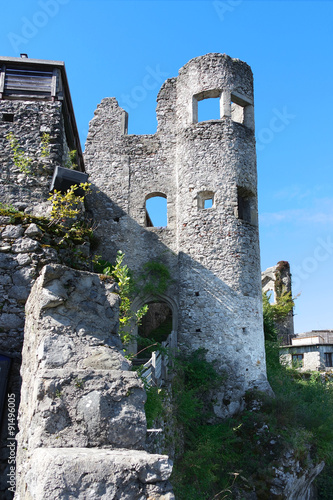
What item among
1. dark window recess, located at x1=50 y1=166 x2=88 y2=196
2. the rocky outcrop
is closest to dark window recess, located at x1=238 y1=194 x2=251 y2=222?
dark window recess, located at x1=50 y1=166 x2=88 y2=196

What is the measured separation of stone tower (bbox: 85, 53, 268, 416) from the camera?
13.6 meters

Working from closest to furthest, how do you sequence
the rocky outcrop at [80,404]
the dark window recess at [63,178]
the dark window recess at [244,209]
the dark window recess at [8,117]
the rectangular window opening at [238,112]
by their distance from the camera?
the rocky outcrop at [80,404] < the dark window recess at [63,178] < the dark window recess at [8,117] < the dark window recess at [244,209] < the rectangular window opening at [238,112]

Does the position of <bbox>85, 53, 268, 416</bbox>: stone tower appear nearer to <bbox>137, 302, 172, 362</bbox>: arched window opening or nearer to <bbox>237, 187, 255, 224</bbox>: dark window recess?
<bbox>237, 187, 255, 224</bbox>: dark window recess

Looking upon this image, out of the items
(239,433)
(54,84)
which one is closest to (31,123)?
(54,84)

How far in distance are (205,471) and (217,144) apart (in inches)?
380

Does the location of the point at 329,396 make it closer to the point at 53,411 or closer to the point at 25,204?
the point at 25,204

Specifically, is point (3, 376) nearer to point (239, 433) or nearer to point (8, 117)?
point (8, 117)

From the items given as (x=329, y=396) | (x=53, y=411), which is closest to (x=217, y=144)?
(x=329, y=396)

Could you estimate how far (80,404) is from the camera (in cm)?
306

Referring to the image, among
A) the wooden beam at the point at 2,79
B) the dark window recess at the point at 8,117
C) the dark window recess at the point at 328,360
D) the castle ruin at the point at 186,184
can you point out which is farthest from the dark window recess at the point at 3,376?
the dark window recess at the point at 328,360

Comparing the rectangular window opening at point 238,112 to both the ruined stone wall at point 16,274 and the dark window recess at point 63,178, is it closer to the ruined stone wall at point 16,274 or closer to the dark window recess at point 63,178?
the dark window recess at point 63,178

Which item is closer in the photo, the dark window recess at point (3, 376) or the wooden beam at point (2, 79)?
the dark window recess at point (3, 376)

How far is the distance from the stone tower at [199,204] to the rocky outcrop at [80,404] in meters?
9.91

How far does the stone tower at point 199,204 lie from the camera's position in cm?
1358
